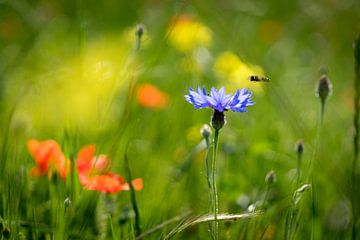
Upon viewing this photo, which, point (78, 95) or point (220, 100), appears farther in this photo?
point (78, 95)

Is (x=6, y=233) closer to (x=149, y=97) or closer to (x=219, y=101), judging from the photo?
(x=219, y=101)

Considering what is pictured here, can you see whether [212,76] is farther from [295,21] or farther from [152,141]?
[295,21]

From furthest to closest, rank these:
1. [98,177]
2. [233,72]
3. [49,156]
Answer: [233,72] → [49,156] → [98,177]

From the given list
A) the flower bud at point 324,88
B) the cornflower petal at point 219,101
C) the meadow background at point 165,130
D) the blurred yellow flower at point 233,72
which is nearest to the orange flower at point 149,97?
the meadow background at point 165,130

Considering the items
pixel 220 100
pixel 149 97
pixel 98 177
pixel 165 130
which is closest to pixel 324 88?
pixel 220 100

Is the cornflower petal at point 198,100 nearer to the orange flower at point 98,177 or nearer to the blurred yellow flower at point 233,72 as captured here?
the orange flower at point 98,177

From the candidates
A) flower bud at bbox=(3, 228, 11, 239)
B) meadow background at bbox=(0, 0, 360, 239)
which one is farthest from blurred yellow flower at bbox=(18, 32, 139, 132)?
flower bud at bbox=(3, 228, 11, 239)
